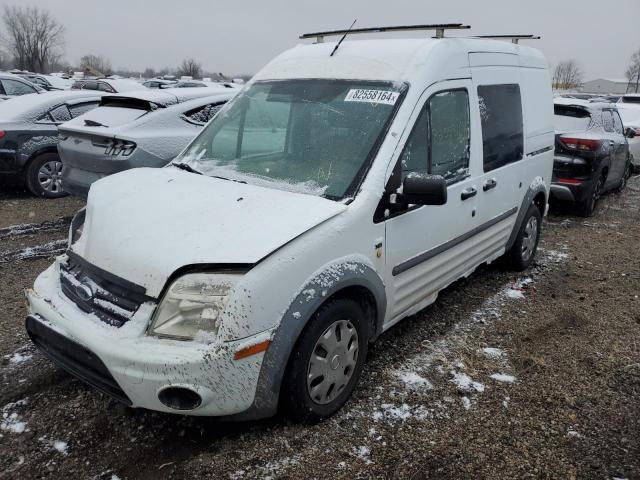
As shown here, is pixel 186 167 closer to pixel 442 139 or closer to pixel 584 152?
pixel 442 139

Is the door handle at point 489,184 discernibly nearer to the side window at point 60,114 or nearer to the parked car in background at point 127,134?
the parked car in background at point 127,134

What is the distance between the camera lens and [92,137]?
5.93 m

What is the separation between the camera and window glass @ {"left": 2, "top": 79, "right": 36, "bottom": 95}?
12166 mm

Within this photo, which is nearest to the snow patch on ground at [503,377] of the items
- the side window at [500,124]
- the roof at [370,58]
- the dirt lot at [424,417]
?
the dirt lot at [424,417]

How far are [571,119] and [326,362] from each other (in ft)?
22.7

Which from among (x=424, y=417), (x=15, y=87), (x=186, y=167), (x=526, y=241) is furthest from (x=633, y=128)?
(x=15, y=87)

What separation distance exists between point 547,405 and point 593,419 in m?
0.25

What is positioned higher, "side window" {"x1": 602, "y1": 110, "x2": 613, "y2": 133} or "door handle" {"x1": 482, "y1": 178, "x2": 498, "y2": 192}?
"side window" {"x1": 602, "y1": 110, "x2": 613, "y2": 133}

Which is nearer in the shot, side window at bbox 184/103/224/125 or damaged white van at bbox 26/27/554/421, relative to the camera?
damaged white van at bbox 26/27/554/421

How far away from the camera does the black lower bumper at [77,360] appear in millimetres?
2453

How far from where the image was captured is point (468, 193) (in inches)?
148

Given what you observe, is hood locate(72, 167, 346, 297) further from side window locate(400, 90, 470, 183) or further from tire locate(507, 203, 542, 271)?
tire locate(507, 203, 542, 271)

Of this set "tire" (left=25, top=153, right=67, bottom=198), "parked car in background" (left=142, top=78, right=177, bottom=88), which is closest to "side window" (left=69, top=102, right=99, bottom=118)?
"tire" (left=25, top=153, right=67, bottom=198)

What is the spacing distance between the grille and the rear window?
7141 mm
